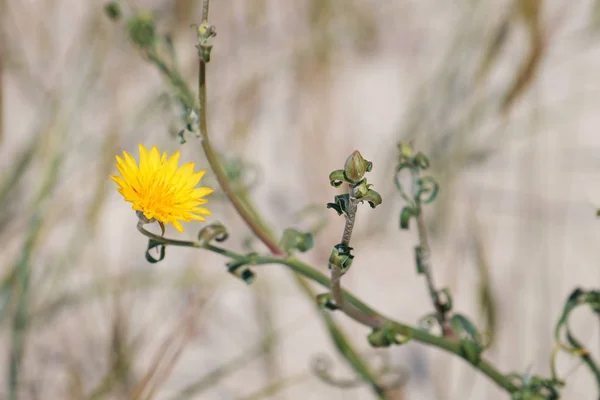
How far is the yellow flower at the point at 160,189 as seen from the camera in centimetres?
70

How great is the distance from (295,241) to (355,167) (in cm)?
23

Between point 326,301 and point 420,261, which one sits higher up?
point 420,261


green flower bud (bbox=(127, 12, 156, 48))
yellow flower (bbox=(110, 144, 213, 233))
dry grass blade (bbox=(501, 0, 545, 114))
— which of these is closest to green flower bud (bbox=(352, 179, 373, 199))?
yellow flower (bbox=(110, 144, 213, 233))

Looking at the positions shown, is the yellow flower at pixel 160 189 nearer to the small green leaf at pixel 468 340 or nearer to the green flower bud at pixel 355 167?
the green flower bud at pixel 355 167

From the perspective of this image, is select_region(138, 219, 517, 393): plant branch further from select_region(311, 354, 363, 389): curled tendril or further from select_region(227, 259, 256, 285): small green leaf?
select_region(311, 354, 363, 389): curled tendril

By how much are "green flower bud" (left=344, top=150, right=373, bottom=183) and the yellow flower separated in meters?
0.17

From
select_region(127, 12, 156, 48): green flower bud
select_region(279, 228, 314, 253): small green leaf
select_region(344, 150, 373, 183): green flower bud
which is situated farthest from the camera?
select_region(127, 12, 156, 48): green flower bud

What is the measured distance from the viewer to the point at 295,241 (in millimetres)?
805

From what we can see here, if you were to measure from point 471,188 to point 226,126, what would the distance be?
713mm

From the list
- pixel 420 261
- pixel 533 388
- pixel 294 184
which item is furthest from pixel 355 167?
pixel 294 184

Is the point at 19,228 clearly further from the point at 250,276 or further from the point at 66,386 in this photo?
the point at 250,276

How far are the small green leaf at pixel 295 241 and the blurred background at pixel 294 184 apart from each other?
30 centimetres

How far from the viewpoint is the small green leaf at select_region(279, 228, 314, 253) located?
0.81 meters

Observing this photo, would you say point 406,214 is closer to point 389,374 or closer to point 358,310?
point 358,310
